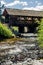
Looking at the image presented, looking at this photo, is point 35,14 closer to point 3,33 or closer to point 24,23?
point 24,23

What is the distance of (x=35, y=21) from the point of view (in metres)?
46.2

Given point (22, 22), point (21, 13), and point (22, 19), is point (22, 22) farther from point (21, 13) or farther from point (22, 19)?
point (21, 13)

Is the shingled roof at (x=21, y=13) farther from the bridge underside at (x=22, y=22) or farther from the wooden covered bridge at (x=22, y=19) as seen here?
the bridge underside at (x=22, y=22)

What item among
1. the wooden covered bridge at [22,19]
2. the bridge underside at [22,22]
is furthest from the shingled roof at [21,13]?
the bridge underside at [22,22]

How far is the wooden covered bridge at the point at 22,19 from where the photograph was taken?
144 ft

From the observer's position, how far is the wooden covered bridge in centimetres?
4378

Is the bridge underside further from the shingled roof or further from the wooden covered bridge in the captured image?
the shingled roof

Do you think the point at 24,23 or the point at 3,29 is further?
the point at 24,23

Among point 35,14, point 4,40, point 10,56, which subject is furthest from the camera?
point 35,14

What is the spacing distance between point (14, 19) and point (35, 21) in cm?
467

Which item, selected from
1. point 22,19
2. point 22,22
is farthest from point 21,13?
point 22,22

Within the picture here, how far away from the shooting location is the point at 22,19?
148ft

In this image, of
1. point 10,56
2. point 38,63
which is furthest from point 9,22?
point 38,63

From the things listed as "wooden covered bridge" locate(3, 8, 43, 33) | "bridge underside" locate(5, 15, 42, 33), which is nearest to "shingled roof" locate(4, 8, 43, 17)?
"wooden covered bridge" locate(3, 8, 43, 33)
